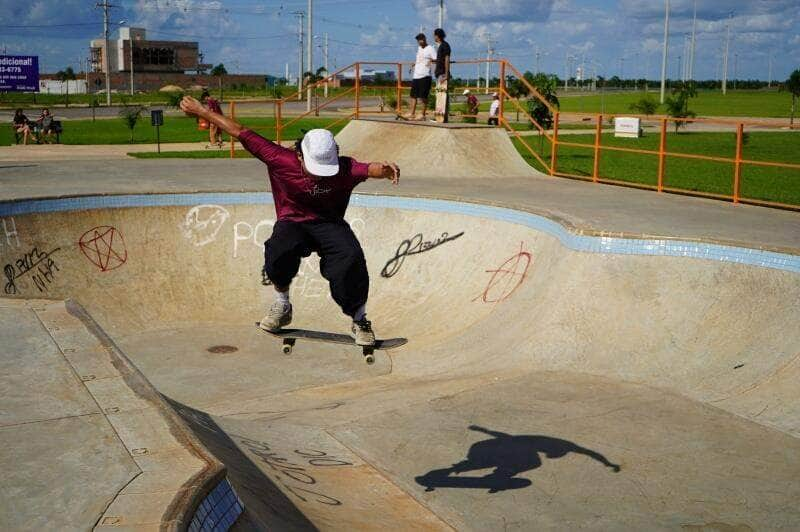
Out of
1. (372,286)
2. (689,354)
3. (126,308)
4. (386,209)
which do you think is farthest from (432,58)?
(689,354)

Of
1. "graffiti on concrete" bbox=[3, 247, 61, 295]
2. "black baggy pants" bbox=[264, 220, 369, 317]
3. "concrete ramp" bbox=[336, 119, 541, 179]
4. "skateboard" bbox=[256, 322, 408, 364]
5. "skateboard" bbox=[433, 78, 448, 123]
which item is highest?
"skateboard" bbox=[433, 78, 448, 123]

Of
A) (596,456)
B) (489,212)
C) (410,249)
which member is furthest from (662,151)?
(596,456)

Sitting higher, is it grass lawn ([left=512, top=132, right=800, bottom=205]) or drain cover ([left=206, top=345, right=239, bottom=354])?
grass lawn ([left=512, top=132, right=800, bottom=205])

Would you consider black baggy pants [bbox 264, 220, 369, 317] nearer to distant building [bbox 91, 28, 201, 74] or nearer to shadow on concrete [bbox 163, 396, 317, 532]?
shadow on concrete [bbox 163, 396, 317, 532]

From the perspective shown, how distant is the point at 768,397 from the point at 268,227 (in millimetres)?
8964

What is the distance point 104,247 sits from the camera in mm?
14547

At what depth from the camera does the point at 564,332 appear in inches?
437

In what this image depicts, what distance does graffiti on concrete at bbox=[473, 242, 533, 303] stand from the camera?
1297 centimetres

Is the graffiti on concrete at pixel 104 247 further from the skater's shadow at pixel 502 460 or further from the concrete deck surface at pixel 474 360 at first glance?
the skater's shadow at pixel 502 460

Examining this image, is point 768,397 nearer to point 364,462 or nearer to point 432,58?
point 364,462

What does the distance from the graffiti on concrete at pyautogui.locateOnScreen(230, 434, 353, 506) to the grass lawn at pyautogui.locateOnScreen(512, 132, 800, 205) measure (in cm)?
1326

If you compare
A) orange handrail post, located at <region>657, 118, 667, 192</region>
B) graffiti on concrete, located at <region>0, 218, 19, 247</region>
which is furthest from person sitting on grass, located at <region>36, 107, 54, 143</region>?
orange handrail post, located at <region>657, 118, 667, 192</region>

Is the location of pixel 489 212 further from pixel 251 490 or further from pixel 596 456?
pixel 251 490

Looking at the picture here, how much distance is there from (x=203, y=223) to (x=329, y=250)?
9387 mm
